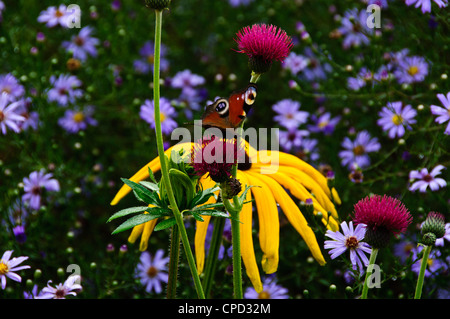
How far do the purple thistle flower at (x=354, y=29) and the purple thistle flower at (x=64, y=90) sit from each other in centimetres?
135

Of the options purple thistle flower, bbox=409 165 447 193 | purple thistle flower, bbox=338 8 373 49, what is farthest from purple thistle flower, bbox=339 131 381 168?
purple thistle flower, bbox=409 165 447 193

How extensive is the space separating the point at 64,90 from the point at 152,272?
1.10 metres

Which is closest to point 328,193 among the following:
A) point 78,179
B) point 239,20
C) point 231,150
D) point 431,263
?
point 431,263

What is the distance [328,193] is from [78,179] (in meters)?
1.27

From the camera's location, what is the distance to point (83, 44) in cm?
298

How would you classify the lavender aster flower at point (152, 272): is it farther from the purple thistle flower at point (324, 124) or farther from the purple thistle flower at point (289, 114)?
the purple thistle flower at point (324, 124)

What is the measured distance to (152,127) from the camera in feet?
8.01

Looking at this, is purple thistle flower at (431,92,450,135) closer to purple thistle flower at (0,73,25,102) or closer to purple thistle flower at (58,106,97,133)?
purple thistle flower at (58,106,97,133)

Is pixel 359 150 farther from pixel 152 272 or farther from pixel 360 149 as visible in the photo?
pixel 152 272

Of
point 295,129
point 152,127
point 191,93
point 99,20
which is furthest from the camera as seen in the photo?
point 99,20

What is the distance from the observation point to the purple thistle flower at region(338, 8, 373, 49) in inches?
104

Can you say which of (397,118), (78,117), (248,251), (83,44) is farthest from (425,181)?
(83,44)

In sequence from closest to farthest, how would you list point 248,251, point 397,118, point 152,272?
point 248,251 < point 152,272 < point 397,118
